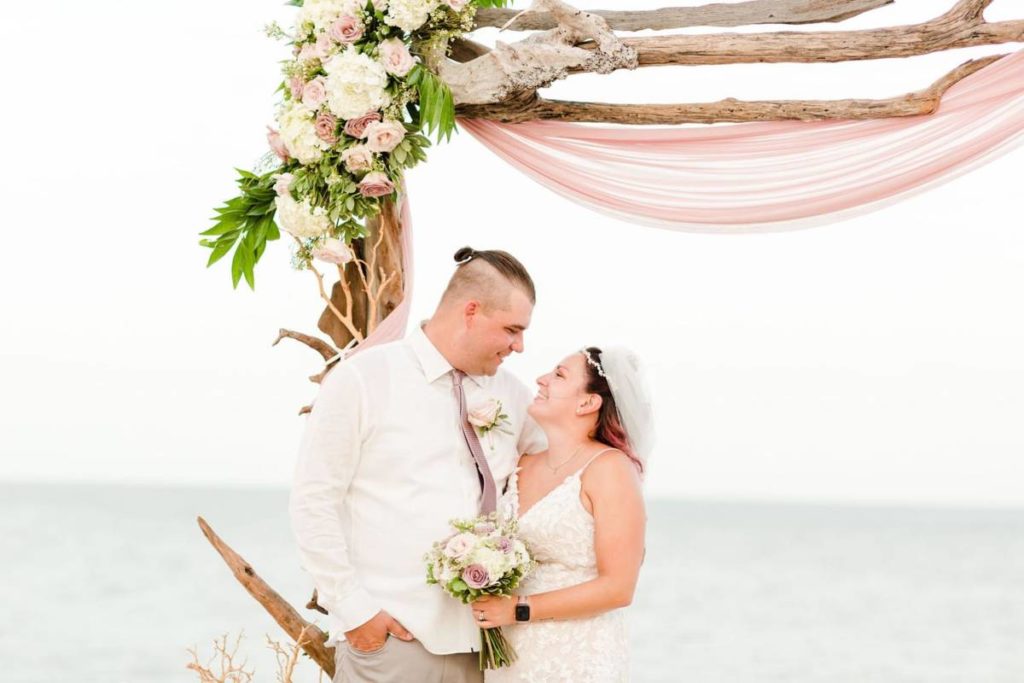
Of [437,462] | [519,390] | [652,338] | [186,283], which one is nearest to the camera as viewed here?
[437,462]

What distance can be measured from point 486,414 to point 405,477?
270 mm

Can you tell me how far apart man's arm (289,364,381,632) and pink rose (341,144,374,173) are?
926 mm

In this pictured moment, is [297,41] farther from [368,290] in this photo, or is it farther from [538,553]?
[538,553]

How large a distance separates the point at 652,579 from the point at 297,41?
13533 mm

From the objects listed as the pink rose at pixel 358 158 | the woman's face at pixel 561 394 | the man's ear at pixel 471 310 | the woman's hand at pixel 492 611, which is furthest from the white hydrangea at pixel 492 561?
the pink rose at pixel 358 158

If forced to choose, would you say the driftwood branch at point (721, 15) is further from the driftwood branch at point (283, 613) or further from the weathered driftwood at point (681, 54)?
the driftwood branch at point (283, 613)

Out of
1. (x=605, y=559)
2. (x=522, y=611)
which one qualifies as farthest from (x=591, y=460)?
(x=522, y=611)

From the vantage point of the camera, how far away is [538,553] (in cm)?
330

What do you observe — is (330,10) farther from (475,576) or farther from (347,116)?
(475,576)

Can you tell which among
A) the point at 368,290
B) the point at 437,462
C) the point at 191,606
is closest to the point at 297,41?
the point at 368,290

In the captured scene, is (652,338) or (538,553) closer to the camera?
(538,553)

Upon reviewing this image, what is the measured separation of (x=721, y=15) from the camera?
12.8ft

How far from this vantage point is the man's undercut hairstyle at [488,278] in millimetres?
3244

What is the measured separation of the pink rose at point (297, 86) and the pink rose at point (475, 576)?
1729 mm
